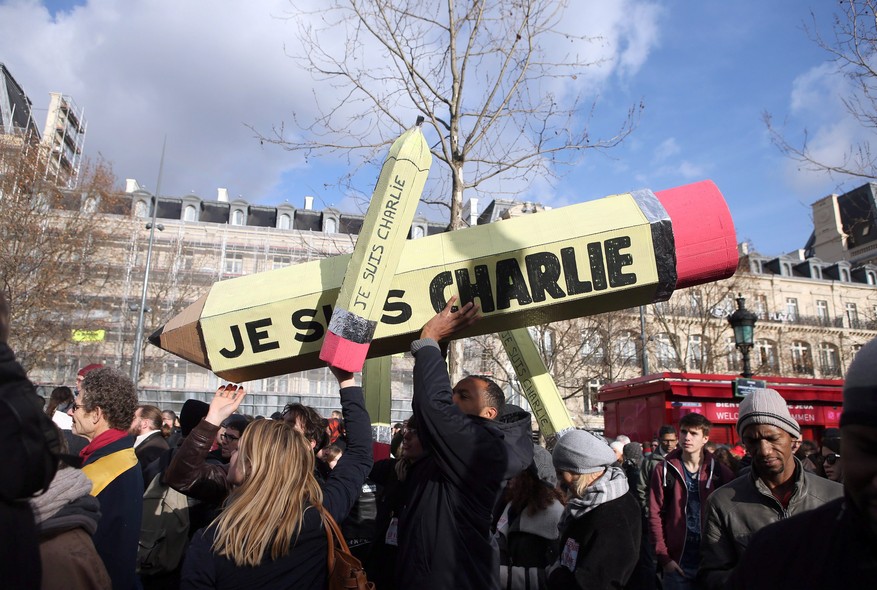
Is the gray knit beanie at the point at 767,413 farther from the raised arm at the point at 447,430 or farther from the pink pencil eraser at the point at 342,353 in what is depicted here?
the pink pencil eraser at the point at 342,353

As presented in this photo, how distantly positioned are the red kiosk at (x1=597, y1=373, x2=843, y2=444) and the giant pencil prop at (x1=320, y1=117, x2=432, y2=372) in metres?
13.5

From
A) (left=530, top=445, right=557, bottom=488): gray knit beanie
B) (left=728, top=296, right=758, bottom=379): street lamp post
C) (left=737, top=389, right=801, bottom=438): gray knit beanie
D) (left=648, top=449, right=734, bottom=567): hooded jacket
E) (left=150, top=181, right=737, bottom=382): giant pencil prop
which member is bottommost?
(left=648, top=449, right=734, bottom=567): hooded jacket

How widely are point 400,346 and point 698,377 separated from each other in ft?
45.5

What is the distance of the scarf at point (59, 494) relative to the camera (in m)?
1.92

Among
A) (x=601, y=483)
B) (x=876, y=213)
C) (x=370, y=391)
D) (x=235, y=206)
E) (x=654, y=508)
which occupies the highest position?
(x=235, y=206)

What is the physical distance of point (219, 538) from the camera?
2.35 metres

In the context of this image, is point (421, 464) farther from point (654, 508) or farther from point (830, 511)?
point (654, 508)

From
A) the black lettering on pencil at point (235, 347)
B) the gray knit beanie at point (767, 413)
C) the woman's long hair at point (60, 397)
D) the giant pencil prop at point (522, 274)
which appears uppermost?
the giant pencil prop at point (522, 274)

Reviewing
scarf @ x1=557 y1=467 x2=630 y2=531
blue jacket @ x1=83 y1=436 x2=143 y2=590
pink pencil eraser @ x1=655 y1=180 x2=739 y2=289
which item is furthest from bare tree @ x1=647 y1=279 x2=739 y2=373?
blue jacket @ x1=83 y1=436 x2=143 y2=590

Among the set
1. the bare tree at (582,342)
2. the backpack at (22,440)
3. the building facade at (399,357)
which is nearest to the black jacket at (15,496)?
the backpack at (22,440)

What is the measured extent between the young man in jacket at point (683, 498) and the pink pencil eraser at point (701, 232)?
202 centimetres

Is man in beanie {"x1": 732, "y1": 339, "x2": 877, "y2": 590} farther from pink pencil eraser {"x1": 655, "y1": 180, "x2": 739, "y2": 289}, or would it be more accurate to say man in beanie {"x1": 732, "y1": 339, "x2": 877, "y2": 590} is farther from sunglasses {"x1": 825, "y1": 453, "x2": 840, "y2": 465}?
sunglasses {"x1": 825, "y1": 453, "x2": 840, "y2": 465}

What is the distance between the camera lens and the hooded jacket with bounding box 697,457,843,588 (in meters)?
3.01

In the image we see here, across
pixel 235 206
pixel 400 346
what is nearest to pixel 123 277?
pixel 235 206
